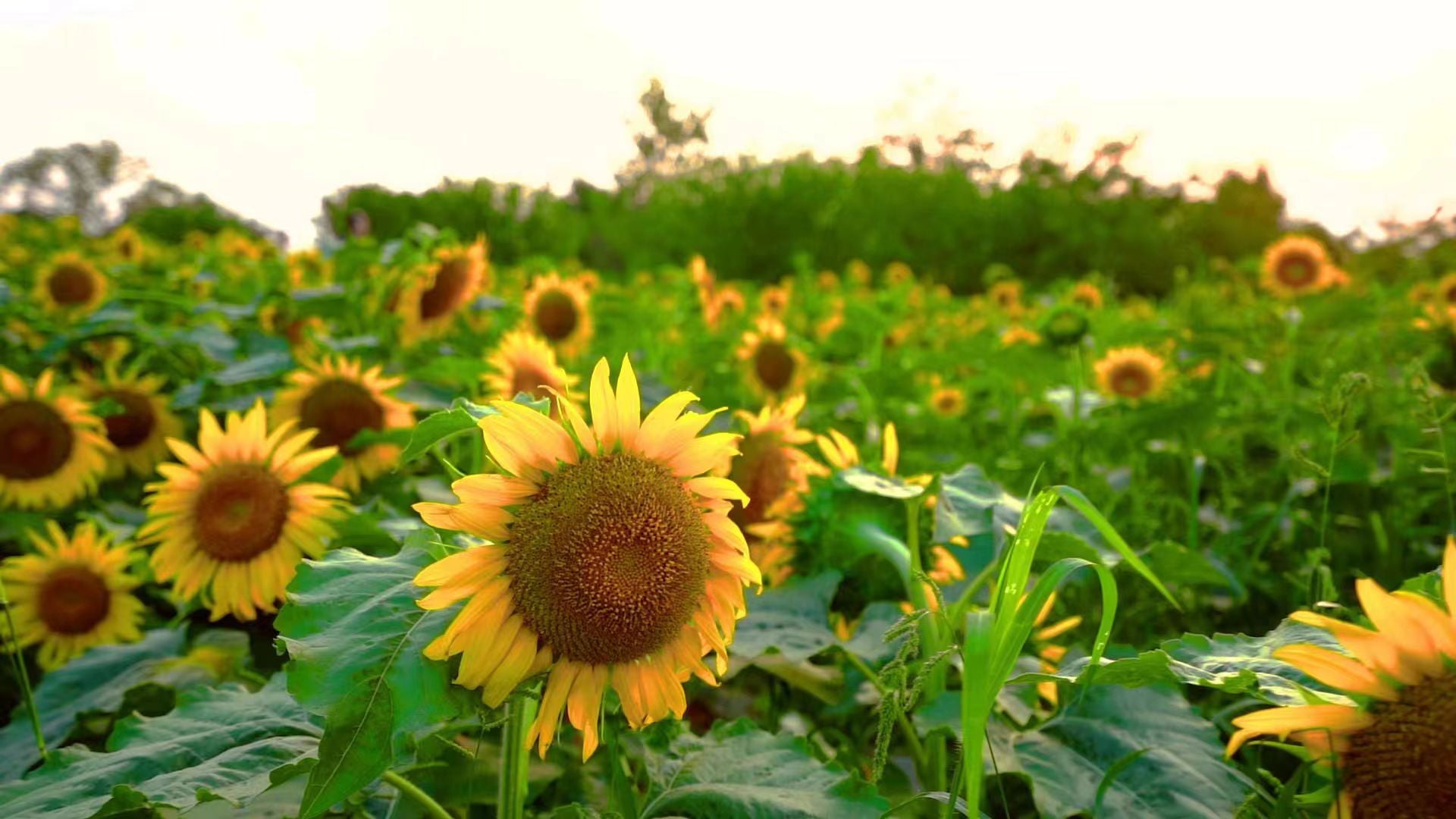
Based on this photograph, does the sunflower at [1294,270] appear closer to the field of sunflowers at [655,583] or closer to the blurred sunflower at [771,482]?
the field of sunflowers at [655,583]

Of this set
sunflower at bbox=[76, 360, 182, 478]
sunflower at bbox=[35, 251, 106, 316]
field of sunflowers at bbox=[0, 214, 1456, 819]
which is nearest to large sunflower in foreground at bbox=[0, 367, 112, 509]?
field of sunflowers at bbox=[0, 214, 1456, 819]

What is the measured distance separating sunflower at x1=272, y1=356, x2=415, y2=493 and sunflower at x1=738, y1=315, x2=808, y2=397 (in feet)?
5.73

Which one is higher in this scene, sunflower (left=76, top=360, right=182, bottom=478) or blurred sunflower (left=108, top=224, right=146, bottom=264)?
blurred sunflower (left=108, top=224, right=146, bottom=264)

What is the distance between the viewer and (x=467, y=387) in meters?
2.23

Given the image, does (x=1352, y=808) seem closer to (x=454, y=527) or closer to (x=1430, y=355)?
(x=454, y=527)

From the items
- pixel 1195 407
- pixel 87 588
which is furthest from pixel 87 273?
pixel 1195 407

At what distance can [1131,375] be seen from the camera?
3.20 metres

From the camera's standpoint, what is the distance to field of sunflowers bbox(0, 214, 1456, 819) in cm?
88

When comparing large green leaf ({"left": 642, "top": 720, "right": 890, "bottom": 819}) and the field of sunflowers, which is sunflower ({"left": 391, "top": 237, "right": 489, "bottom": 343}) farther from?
large green leaf ({"left": 642, "top": 720, "right": 890, "bottom": 819})

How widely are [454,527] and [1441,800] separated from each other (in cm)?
83

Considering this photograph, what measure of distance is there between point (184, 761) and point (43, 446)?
1.64 metres

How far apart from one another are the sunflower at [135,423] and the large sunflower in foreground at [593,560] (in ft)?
6.51

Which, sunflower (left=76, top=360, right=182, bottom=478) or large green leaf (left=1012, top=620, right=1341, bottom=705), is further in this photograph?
sunflower (left=76, top=360, right=182, bottom=478)

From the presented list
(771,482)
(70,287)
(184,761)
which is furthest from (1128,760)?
(70,287)
